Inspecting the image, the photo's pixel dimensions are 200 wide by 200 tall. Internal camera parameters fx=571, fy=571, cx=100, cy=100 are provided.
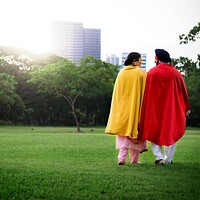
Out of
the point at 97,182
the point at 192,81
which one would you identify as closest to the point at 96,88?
the point at 192,81

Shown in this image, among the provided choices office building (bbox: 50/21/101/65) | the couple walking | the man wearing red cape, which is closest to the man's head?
the couple walking

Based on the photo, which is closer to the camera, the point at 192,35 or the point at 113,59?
the point at 192,35

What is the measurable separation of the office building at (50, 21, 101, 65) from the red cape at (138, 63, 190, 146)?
416ft

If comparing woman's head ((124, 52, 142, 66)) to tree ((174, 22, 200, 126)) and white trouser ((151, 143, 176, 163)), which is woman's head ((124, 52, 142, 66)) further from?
tree ((174, 22, 200, 126))

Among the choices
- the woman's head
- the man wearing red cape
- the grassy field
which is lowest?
the grassy field

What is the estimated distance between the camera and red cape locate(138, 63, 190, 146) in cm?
1001

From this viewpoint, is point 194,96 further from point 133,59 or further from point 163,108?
point 163,108

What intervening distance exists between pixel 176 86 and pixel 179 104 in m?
0.33

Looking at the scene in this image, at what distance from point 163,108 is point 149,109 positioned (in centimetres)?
28

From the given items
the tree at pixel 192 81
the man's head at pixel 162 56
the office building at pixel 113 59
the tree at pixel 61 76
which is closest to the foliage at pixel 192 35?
the tree at pixel 192 81

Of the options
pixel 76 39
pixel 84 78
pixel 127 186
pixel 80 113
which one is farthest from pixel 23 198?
pixel 76 39

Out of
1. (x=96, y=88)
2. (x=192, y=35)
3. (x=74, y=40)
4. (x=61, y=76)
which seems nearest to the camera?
(x=192, y=35)

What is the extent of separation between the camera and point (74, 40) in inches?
5522

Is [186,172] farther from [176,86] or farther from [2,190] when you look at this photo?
[2,190]
